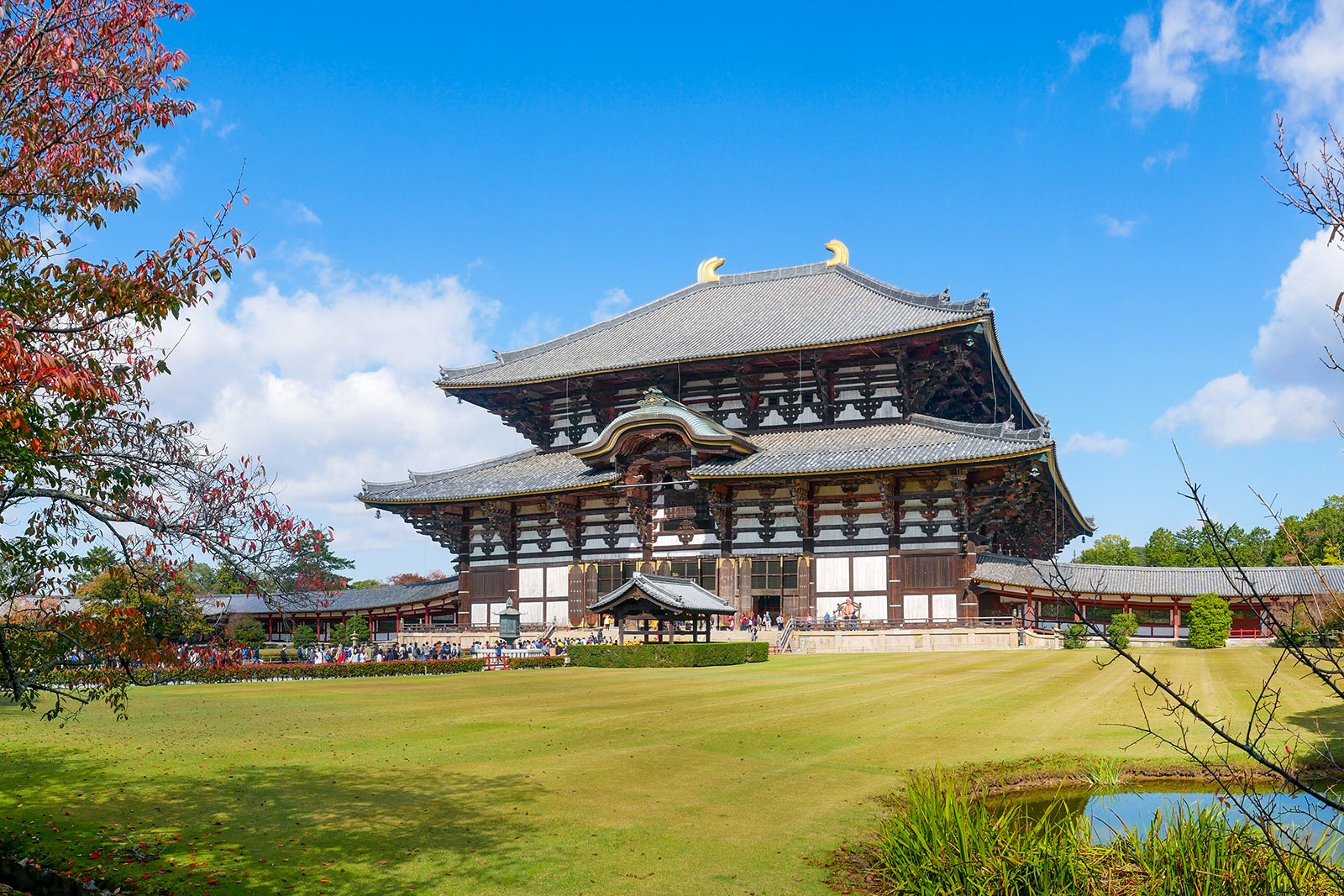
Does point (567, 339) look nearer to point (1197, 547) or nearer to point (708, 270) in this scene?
point (708, 270)

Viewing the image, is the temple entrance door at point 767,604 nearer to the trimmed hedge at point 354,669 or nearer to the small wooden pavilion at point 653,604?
the small wooden pavilion at point 653,604

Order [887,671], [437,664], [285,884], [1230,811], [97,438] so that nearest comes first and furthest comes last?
1. [285,884]
2. [97,438]
3. [1230,811]
4. [887,671]
5. [437,664]

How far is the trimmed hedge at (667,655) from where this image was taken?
33031mm

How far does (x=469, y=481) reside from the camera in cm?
5444

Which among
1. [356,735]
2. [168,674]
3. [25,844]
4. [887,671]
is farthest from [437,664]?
[25,844]

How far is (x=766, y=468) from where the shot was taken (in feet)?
147

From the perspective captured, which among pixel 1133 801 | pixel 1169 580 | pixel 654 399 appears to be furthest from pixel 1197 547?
pixel 1133 801

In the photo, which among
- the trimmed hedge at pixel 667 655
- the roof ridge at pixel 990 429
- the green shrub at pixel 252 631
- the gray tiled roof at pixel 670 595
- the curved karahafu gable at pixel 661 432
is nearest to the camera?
the trimmed hedge at pixel 667 655

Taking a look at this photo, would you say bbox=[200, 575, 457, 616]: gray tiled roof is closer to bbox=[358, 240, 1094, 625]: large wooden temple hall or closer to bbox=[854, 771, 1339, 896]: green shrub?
bbox=[358, 240, 1094, 625]: large wooden temple hall

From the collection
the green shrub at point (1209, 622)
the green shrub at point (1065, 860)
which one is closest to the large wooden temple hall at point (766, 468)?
the green shrub at point (1209, 622)

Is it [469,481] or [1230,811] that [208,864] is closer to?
[1230,811]

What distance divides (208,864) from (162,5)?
859 cm

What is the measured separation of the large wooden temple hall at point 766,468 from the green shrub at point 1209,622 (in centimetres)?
752

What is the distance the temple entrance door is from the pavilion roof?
20.5 feet
